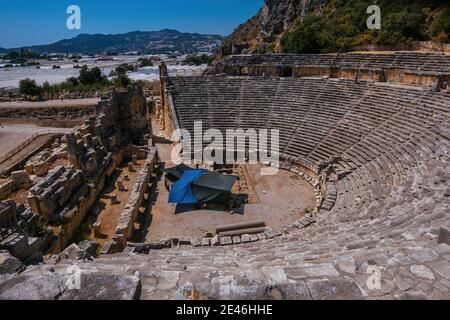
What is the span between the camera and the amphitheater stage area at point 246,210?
11422 mm

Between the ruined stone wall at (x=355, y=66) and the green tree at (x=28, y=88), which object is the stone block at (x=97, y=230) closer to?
the ruined stone wall at (x=355, y=66)

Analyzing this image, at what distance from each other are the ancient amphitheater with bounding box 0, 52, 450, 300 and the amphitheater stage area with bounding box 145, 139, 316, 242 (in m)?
0.34

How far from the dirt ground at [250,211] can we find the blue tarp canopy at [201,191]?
486 millimetres

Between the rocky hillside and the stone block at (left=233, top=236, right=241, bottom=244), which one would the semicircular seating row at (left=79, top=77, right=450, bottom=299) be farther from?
the rocky hillside

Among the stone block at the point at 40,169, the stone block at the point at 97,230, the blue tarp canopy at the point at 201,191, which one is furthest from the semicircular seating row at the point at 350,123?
the stone block at the point at 97,230

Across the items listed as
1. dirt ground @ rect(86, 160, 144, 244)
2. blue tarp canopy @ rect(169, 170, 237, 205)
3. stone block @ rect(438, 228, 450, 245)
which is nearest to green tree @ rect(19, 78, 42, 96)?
dirt ground @ rect(86, 160, 144, 244)

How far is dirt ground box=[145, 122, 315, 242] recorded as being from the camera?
1143 centimetres

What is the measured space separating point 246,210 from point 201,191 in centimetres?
203

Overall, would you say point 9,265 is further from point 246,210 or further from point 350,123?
point 350,123

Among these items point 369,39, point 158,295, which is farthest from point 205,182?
point 369,39

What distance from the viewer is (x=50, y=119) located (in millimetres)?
31859

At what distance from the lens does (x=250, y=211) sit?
Result: 1249 cm

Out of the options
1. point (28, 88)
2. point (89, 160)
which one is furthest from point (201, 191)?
point (28, 88)

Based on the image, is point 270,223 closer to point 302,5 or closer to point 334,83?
point 334,83
